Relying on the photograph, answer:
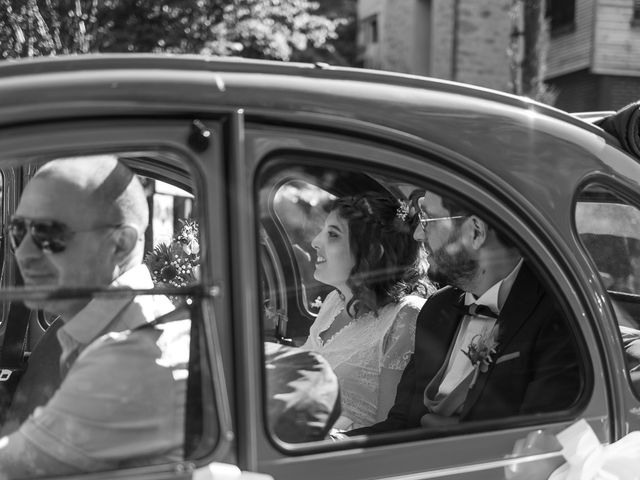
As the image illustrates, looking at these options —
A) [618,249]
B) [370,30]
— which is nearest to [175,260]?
[618,249]

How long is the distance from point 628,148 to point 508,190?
409mm

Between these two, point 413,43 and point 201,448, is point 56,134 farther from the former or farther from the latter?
point 413,43

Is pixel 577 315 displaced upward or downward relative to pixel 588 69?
downward

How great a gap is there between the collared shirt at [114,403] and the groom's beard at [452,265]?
83cm

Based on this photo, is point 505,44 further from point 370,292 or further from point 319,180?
point 319,180

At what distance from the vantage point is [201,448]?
5.05 ft

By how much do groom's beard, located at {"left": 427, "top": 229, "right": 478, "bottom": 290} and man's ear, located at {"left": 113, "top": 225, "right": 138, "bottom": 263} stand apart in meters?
0.79

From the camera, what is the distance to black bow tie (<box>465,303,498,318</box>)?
2.32m

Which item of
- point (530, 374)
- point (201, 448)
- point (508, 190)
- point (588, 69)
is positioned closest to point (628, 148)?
point (508, 190)

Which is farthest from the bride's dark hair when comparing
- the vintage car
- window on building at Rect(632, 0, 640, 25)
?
window on building at Rect(632, 0, 640, 25)

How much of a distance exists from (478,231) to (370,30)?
84.5 ft

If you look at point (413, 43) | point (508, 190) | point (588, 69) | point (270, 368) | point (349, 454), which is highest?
point (413, 43)

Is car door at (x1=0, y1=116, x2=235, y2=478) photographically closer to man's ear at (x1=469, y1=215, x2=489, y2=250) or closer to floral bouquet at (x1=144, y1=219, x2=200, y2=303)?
man's ear at (x1=469, y1=215, x2=489, y2=250)

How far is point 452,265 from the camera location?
245cm
